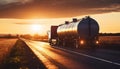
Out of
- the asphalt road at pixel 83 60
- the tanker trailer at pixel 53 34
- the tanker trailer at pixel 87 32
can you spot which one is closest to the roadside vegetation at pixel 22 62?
the asphalt road at pixel 83 60

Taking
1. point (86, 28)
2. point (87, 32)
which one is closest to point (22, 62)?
point (86, 28)

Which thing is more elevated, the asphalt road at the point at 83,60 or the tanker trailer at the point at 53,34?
the tanker trailer at the point at 53,34

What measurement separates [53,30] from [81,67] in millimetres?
41178

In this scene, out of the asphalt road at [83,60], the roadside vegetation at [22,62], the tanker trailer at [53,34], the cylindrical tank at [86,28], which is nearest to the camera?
the asphalt road at [83,60]

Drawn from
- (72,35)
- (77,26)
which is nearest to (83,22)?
(77,26)

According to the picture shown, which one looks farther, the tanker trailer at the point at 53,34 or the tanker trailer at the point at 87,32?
the tanker trailer at the point at 53,34

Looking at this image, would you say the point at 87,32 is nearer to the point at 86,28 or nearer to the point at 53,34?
A: the point at 86,28

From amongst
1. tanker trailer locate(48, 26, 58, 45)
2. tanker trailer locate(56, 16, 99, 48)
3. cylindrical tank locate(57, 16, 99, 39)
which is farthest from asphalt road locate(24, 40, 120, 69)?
tanker trailer locate(48, 26, 58, 45)

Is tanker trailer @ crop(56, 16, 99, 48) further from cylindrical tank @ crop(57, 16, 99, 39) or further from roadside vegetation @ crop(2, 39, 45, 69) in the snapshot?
roadside vegetation @ crop(2, 39, 45, 69)

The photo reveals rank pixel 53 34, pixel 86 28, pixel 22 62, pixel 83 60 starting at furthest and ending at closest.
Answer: pixel 53 34
pixel 86 28
pixel 83 60
pixel 22 62

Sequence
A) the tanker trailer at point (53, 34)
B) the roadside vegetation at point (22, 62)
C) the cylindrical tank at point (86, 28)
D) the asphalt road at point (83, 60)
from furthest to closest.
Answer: the tanker trailer at point (53, 34)
the cylindrical tank at point (86, 28)
the roadside vegetation at point (22, 62)
the asphalt road at point (83, 60)

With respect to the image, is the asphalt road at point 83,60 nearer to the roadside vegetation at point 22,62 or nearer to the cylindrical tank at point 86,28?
the roadside vegetation at point 22,62

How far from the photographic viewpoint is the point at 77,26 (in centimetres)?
3903

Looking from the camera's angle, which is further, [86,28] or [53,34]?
[53,34]
